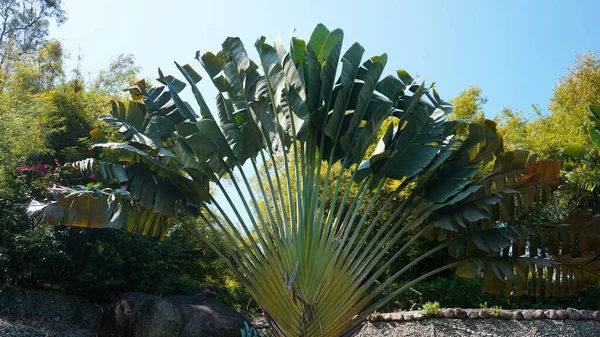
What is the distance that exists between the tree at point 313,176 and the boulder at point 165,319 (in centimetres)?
134

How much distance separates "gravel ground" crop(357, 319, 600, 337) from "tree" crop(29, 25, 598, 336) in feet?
3.44

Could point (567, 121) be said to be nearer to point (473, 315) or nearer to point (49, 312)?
point (473, 315)

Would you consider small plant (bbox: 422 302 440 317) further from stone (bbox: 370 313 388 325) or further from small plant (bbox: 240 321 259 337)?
small plant (bbox: 240 321 259 337)

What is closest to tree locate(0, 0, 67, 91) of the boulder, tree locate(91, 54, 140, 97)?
tree locate(91, 54, 140, 97)

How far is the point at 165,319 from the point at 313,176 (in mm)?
3005

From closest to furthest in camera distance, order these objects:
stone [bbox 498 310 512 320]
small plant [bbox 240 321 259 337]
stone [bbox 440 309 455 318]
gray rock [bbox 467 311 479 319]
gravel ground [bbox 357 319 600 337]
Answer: small plant [bbox 240 321 259 337] → gravel ground [bbox 357 319 600 337] → stone [bbox 498 310 512 320] → gray rock [bbox 467 311 479 319] → stone [bbox 440 309 455 318]

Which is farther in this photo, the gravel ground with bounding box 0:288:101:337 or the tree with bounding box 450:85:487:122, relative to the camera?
the tree with bounding box 450:85:487:122

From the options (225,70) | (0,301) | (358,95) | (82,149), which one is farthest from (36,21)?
(358,95)

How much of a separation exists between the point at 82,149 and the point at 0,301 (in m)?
3.45

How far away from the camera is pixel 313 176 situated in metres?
5.84

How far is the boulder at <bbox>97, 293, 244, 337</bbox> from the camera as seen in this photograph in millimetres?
6637

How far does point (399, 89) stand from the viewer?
629cm

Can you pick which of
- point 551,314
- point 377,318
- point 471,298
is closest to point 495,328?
point 551,314

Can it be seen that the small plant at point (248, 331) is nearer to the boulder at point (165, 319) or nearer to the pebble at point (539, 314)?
the boulder at point (165, 319)
